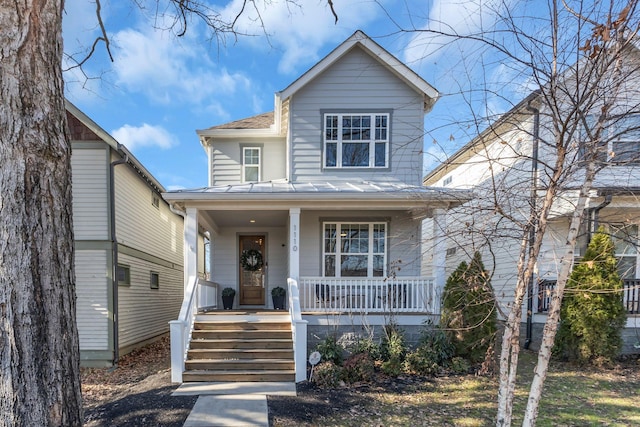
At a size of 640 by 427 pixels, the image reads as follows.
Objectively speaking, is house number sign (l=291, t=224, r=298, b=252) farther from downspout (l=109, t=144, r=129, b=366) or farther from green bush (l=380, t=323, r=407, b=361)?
downspout (l=109, t=144, r=129, b=366)

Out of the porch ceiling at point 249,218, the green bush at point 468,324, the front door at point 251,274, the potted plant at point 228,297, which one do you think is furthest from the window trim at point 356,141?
the potted plant at point 228,297

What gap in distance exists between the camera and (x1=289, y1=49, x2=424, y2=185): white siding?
8.00 meters

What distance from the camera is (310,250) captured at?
816cm

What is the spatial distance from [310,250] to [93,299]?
5.03 metres

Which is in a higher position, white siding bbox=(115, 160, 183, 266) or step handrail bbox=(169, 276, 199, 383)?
white siding bbox=(115, 160, 183, 266)

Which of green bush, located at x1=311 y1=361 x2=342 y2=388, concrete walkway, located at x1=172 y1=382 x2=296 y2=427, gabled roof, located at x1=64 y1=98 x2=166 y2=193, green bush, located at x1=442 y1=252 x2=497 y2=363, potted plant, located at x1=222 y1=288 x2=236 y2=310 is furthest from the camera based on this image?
potted plant, located at x1=222 y1=288 x2=236 y2=310

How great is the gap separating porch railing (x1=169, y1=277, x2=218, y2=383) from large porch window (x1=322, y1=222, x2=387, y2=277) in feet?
9.87

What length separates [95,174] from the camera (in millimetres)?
7215

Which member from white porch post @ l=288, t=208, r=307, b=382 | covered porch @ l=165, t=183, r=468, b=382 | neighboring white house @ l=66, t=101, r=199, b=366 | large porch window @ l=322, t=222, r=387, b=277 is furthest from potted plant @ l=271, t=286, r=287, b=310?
neighboring white house @ l=66, t=101, r=199, b=366

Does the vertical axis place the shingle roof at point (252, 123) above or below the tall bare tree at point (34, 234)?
above

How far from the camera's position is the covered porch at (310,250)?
6.49 metres

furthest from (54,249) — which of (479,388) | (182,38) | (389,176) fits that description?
(389,176)

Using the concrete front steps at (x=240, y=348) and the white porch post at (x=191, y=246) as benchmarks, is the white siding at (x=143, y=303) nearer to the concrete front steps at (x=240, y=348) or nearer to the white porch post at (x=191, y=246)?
the white porch post at (x=191, y=246)

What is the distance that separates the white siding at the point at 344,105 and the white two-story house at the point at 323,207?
0.08 feet
